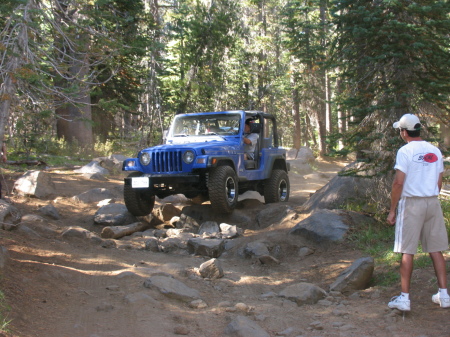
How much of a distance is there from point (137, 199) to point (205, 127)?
89.6 inches

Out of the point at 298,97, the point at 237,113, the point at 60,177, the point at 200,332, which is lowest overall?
the point at 200,332

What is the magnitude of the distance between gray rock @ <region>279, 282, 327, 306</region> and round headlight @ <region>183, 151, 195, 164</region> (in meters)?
3.85

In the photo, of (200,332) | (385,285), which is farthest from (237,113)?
(200,332)

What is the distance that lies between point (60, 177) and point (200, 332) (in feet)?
31.2

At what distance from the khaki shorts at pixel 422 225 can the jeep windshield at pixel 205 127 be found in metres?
5.92

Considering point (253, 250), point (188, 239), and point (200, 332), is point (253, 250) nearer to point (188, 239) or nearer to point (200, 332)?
point (188, 239)

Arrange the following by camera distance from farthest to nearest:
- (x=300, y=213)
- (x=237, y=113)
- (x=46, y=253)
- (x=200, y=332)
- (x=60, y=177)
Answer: (x=60, y=177), (x=237, y=113), (x=300, y=213), (x=46, y=253), (x=200, y=332)

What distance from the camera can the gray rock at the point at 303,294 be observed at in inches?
206

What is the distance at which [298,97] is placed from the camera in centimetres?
2775

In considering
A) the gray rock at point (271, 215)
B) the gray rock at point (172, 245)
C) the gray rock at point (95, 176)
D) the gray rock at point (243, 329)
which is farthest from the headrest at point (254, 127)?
the gray rock at point (243, 329)

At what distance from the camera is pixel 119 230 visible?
8.66 metres

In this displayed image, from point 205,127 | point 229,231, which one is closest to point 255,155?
point 205,127

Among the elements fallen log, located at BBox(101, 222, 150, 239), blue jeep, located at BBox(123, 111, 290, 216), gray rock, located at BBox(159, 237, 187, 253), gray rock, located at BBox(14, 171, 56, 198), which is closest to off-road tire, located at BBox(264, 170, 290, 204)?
blue jeep, located at BBox(123, 111, 290, 216)

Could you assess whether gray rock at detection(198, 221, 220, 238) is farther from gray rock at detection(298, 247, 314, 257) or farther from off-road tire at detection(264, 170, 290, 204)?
off-road tire at detection(264, 170, 290, 204)
